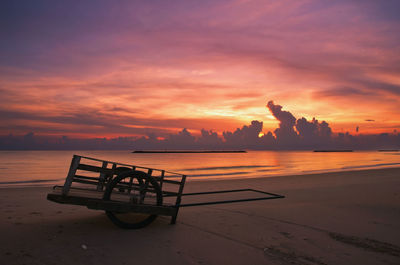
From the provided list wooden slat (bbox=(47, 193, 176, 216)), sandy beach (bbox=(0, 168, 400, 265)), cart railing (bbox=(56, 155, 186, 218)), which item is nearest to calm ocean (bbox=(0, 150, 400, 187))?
sandy beach (bbox=(0, 168, 400, 265))

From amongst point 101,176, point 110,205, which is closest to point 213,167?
point 101,176

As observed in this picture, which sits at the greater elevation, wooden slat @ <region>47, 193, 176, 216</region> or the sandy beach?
wooden slat @ <region>47, 193, 176, 216</region>

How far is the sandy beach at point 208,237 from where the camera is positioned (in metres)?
4.71

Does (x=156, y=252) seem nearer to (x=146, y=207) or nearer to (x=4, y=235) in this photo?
(x=146, y=207)

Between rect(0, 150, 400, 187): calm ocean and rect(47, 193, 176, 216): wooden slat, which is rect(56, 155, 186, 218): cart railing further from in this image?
rect(0, 150, 400, 187): calm ocean

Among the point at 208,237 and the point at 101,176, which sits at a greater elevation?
the point at 101,176

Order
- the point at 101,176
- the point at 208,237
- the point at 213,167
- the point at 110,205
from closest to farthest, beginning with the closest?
the point at 110,205, the point at 208,237, the point at 101,176, the point at 213,167

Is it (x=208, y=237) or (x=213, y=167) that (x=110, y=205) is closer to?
(x=208, y=237)

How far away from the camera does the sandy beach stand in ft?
15.5

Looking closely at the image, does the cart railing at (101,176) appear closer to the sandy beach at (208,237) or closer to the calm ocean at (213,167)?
the sandy beach at (208,237)

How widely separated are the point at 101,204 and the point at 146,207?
0.96 m

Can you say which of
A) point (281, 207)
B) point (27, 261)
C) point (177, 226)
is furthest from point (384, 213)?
point (27, 261)

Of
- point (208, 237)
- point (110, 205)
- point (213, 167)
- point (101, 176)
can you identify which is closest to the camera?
point (110, 205)

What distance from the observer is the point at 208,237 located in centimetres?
594
